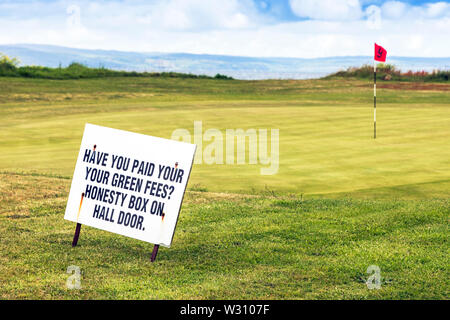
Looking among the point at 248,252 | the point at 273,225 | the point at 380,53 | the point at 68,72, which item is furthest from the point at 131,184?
the point at 68,72

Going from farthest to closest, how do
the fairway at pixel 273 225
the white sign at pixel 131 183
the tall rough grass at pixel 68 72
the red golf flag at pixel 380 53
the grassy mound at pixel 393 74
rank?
the grassy mound at pixel 393 74, the tall rough grass at pixel 68 72, the red golf flag at pixel 380 53, the white sign at pixel 131 183, the fairway at pixel 273 225

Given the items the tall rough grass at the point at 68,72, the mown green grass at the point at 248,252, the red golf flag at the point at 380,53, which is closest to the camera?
the mown green grass at the point at 248,252

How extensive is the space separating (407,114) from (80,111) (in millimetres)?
15312

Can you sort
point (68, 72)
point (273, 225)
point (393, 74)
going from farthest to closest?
point (393, 74) → point (68, 72) → point (273, 225)

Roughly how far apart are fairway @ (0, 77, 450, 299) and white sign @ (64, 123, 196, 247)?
0.50 m

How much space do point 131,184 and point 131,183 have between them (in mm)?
13

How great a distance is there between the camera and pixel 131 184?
8523 millimetres

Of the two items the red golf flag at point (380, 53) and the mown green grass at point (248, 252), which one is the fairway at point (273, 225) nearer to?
the mown green grass at point (248, 252)

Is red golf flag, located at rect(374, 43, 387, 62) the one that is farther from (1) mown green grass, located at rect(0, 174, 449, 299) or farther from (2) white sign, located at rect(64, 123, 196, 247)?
(2) white sign, located at rect(64, 123, 196, 247)

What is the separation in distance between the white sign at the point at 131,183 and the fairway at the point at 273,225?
499 millimetres

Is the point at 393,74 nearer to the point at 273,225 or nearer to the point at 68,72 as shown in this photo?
the point at 68,72

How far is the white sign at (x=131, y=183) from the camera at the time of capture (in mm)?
8250

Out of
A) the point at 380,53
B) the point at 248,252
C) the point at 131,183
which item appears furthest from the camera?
the point at 380,53

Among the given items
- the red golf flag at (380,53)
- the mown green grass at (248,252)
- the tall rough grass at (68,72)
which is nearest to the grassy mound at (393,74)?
the tall rough grass at (68,72)
